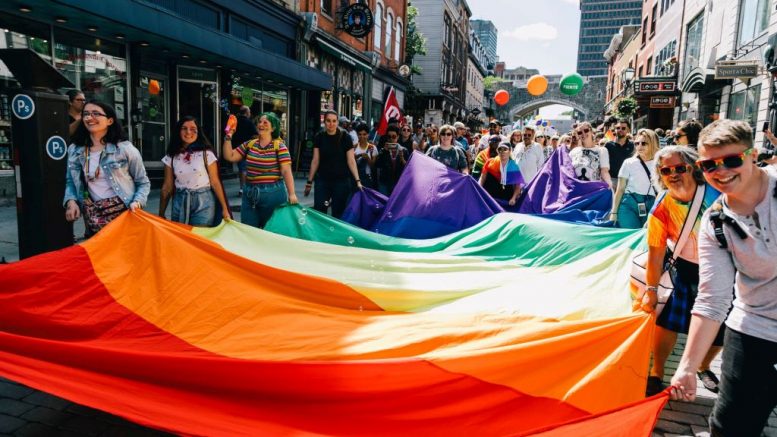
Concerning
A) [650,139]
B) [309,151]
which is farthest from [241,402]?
[309,151]

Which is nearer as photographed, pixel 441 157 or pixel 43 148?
pixel 43 148

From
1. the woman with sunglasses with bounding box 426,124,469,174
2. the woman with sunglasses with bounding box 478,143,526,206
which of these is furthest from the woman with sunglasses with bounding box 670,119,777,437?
the woman with sunglasses with bounding box 478,143,526,206

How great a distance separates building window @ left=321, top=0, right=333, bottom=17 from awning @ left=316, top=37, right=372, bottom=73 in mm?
1381

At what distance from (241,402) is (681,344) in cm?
421

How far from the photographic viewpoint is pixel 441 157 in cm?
856

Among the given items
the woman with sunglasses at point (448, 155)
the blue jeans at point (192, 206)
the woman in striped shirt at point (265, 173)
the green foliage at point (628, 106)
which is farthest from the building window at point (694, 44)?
the blue jeans at point (192, 206)

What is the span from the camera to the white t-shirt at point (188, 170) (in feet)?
17.9

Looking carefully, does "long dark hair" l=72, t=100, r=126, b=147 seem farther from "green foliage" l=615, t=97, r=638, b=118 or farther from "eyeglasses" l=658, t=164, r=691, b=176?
"green foliage" l=615, t=97, r=638, b=118

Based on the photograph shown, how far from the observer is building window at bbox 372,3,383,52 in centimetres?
2566

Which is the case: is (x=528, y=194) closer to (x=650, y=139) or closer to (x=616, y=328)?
(x=650, y=139)

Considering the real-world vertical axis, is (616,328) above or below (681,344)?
above

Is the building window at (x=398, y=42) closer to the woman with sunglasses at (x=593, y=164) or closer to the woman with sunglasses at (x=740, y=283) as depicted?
the woman with sunglasses at (x=593, y=164)

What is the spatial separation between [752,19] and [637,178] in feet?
52.8

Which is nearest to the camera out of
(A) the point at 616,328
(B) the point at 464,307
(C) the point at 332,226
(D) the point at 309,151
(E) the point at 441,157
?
(A) the point at 616,328
